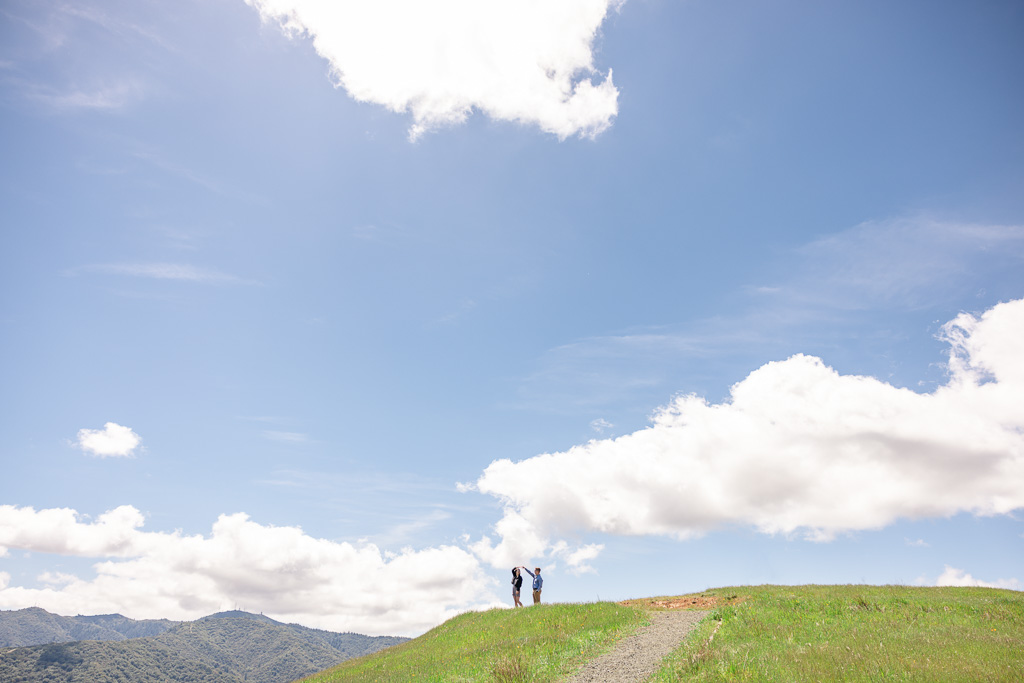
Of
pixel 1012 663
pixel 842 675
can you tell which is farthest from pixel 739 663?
pixel 1012 663

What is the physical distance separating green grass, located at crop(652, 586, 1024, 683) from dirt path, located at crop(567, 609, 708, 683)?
734 millimetres

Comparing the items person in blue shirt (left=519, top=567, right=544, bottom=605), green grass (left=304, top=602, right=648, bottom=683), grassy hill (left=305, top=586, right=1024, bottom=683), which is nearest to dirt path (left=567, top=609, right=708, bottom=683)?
grassy hill (left=305, top=586, right=1024, bottom=683)

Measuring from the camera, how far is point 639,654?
20.3 m

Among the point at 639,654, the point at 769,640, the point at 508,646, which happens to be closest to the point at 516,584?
the point at 508,646

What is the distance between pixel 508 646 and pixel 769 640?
10968 mm

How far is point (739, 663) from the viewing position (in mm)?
16828

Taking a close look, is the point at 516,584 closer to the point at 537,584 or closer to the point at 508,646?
the point at 537,584

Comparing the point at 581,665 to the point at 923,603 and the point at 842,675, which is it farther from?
the point at 923,603

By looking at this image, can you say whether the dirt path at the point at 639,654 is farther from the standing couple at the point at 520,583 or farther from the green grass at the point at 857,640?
the standing couple at the point at 520,583

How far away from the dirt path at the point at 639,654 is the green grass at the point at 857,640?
734 millimetres

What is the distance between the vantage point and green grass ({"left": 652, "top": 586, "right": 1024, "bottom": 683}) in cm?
1525

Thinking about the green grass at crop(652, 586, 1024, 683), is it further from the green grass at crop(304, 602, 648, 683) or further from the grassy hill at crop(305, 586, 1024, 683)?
the green grass at crop(304, 602, 648, 683)

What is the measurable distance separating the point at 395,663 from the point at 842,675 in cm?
2340

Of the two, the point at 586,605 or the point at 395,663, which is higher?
the point at 586,605
